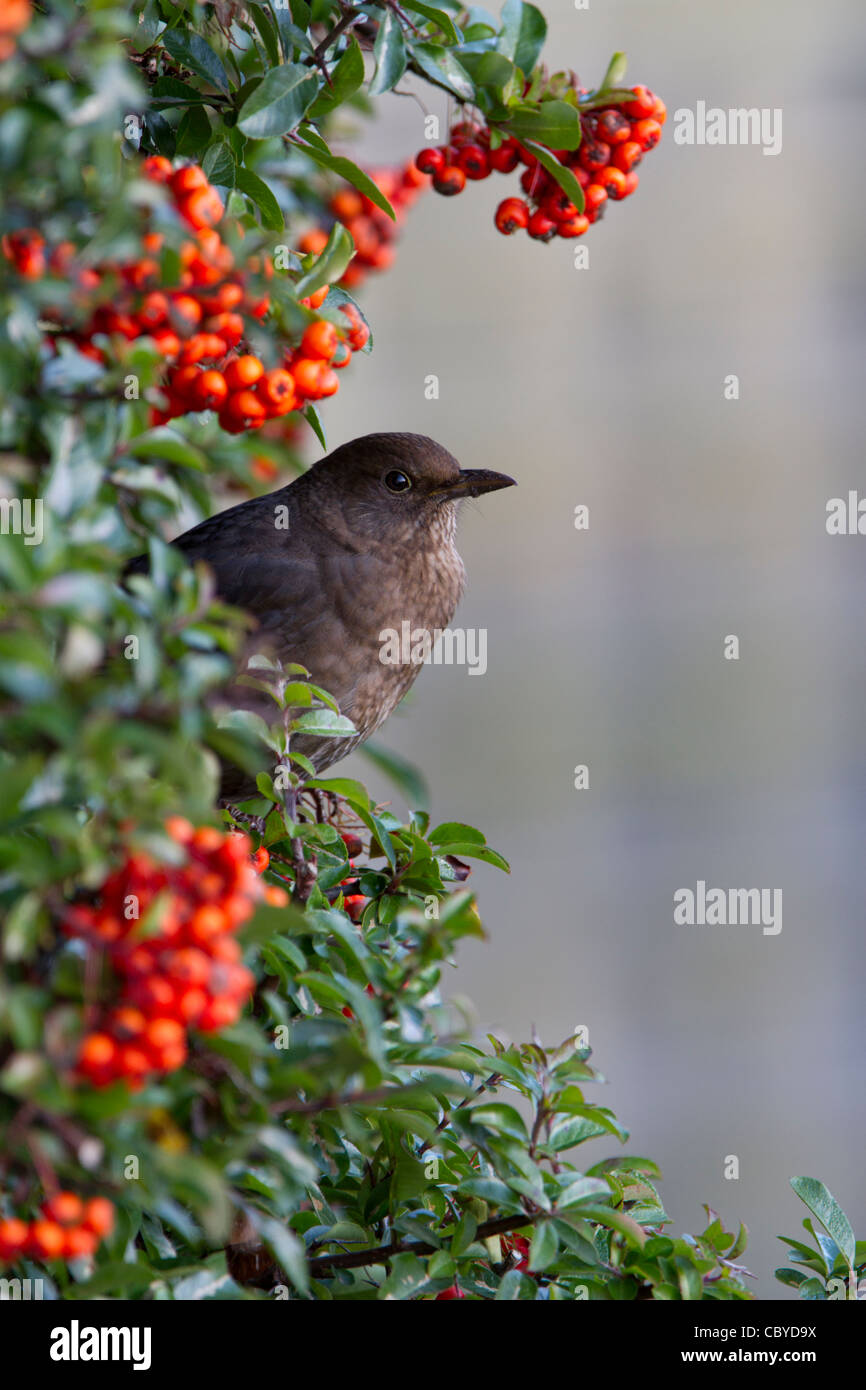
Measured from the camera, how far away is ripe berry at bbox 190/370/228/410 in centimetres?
106

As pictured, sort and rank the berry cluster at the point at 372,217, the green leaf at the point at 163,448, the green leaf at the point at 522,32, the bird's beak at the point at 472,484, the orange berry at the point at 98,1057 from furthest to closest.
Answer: the bird's beak at the point at 472,484 → the berry cluster at the point at 372,217 → the green leaf at the point at 522,32 → the green leaf at the point at 163,448 → the orange berry at the point at 98,1057

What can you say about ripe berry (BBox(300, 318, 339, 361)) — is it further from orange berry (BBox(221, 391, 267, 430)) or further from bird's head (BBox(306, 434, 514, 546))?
bird's head (BBox(306, 434, 514, 546))

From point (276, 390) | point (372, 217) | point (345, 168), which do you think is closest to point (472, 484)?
point (372, 217)

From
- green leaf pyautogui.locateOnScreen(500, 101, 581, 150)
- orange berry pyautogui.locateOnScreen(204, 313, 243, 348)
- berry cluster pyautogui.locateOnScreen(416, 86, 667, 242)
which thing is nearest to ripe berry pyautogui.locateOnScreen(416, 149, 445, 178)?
berry cluster pyautogui.locateOnScreen(416, 86, 667, 242)

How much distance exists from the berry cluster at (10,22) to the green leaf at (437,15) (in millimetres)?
568

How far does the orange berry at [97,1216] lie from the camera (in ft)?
2.44

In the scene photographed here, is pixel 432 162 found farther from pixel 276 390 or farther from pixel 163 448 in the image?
pixel 163 448

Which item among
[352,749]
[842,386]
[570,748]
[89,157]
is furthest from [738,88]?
[89,157]

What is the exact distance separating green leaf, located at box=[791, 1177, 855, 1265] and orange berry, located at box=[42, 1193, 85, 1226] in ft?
2.59

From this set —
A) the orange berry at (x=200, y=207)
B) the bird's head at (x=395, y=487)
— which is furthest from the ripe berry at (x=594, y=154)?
the bird's head at (x=395, y=487)

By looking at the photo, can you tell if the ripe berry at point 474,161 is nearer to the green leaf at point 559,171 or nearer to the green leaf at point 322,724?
the green leaf at point 559,171

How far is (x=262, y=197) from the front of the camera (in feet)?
4.07
